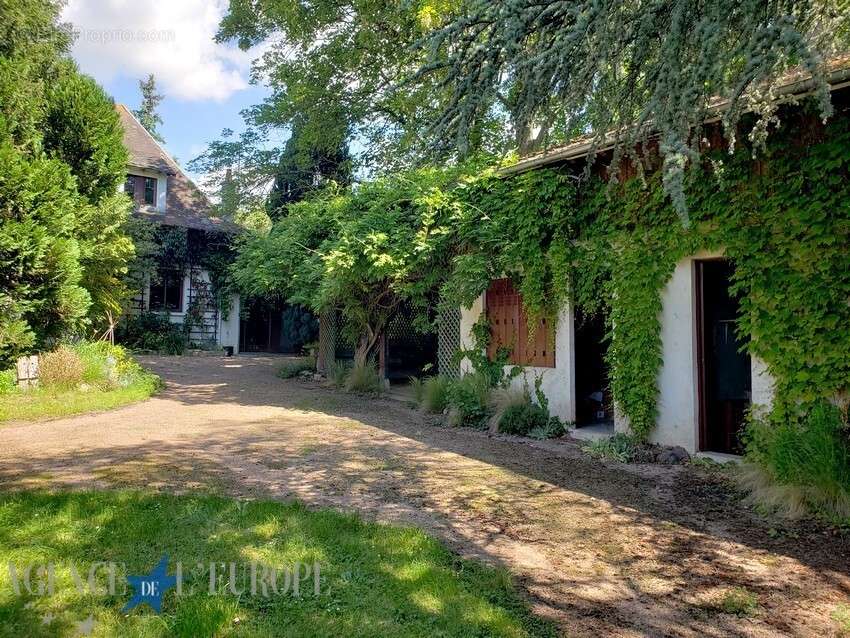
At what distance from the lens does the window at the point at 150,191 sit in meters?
21.5

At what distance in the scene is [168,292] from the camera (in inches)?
852

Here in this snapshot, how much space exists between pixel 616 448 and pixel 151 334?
1787 centimetres

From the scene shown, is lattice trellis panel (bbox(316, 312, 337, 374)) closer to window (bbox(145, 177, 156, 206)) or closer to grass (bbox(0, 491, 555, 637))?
grass (bbox(0, 491, 555, 637))

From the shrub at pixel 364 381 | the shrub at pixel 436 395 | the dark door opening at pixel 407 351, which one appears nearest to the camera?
the shrub at pixel 436 395

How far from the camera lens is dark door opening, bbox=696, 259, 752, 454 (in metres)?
6.35

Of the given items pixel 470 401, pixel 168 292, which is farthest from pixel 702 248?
pixel 168 292

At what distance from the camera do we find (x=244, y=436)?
283 inches

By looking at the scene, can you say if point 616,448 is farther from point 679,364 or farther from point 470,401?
point 470,401

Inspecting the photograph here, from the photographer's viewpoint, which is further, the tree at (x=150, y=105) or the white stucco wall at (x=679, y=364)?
the tree at (x=150, y=105)

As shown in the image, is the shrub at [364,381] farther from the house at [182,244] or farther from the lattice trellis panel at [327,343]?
the house at [182,244]

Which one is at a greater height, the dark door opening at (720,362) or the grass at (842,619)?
the dark door opening at (720,362)

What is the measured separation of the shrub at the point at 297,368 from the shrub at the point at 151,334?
6.49 m

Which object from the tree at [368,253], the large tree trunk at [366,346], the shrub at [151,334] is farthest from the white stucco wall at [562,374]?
the shrub at [151,334]

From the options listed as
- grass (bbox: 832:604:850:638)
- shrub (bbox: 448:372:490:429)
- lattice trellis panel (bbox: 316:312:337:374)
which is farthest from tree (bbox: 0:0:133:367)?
grass (bbox: 832:604:850:638)
